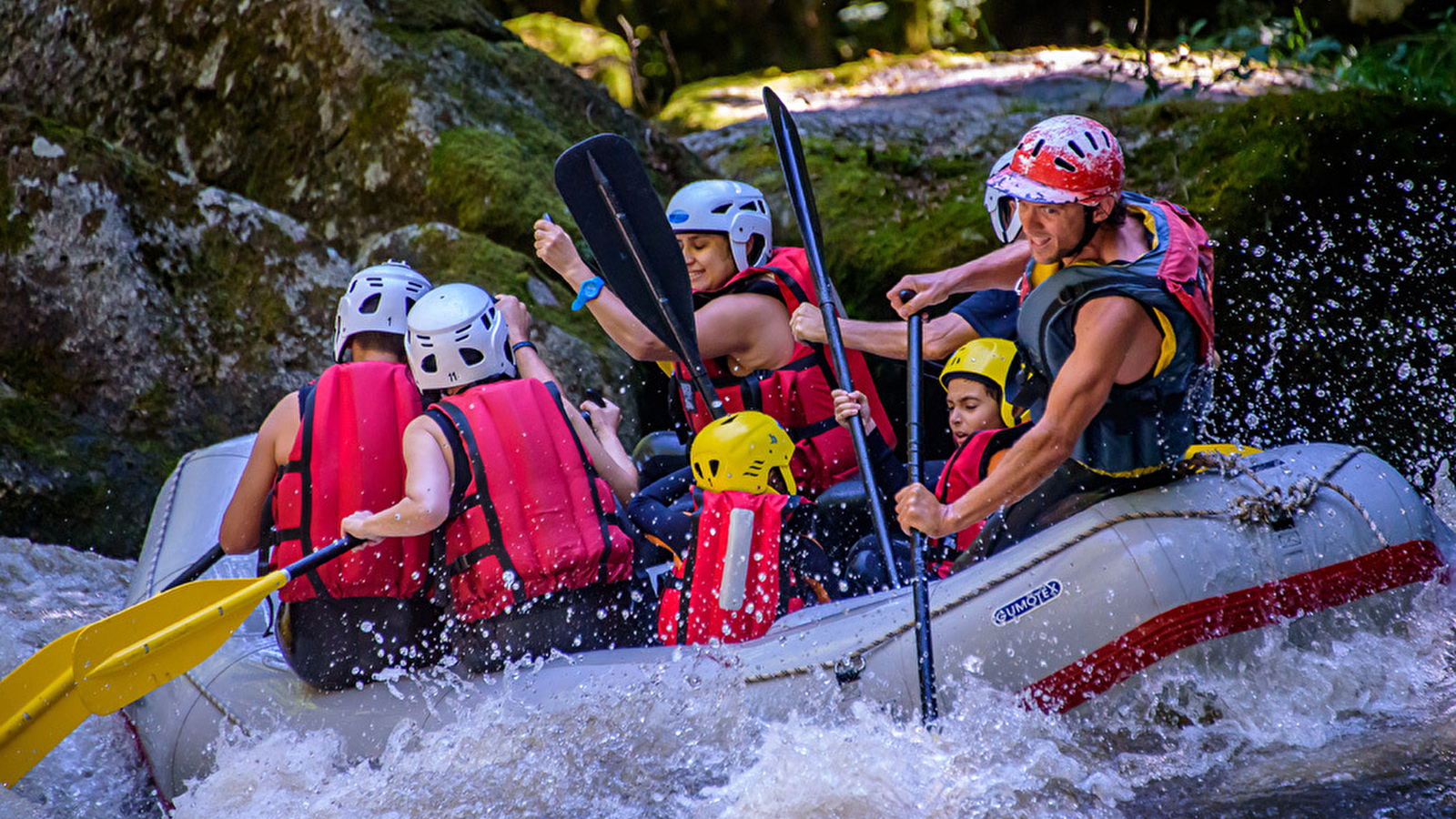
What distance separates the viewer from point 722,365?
4.05m

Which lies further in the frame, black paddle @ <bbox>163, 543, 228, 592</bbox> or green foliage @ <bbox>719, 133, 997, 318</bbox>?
green foliage @ <bbox>719, 133, 997, 318</bbox>

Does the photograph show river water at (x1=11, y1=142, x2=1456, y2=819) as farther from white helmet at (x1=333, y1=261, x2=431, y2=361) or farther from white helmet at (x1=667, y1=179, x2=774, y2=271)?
white helmet at (x1=667, y1=179, x2=774, y2=271)

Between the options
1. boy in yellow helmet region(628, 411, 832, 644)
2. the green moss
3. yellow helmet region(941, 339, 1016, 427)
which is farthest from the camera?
the green moss

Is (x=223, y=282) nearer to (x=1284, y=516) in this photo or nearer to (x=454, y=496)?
(x=454, y=496)

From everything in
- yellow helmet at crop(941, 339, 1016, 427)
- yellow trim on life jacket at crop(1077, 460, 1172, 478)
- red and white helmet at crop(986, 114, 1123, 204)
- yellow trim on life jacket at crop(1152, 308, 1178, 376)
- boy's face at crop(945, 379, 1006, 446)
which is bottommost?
boy's face at crop(945, 379, 1006, 446)

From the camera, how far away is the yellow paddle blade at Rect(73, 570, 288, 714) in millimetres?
3287

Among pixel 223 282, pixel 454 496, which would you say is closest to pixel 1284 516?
pixel 454 496

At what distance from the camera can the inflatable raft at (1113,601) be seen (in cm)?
282

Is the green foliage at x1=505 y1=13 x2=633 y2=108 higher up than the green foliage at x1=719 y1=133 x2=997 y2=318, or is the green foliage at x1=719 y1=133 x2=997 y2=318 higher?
the green foliage at x1=505 y1=13 x2=633 y2=108

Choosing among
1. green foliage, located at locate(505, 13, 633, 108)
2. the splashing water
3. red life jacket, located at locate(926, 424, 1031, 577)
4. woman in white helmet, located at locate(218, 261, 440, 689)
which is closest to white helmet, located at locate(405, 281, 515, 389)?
woman in white helmet, located at locate(218, 261, 440, 689)

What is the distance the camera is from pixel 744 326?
3.91 meters

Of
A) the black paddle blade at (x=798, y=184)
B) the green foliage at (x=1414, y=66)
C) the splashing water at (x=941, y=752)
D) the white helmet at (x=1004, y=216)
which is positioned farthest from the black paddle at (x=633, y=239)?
the green foliage at (x=1414, y=66)

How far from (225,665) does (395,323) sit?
1.19 meters

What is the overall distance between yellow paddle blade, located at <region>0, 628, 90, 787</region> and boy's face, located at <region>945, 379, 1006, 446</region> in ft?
9.01
